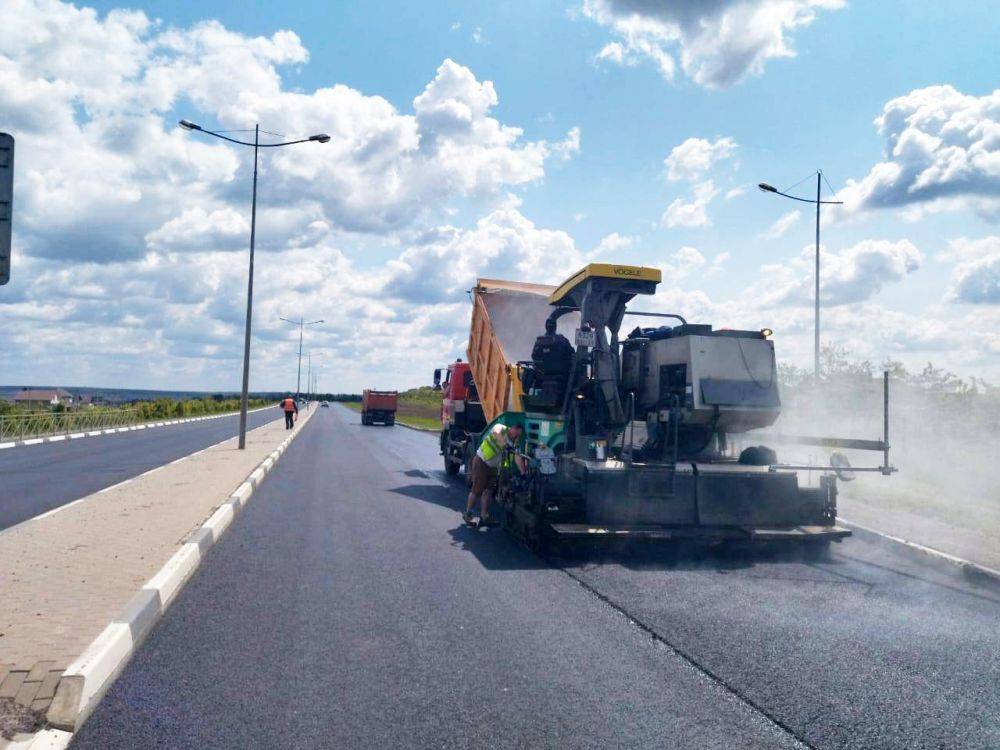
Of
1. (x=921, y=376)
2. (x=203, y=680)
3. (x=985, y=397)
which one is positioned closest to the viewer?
(x=203, y=680)

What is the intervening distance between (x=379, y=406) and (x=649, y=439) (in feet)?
150

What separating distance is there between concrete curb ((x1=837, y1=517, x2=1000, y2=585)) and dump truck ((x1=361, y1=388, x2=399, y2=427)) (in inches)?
1783

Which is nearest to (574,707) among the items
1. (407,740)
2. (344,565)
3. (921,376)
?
(407,740)

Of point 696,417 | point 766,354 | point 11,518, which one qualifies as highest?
point 766,354

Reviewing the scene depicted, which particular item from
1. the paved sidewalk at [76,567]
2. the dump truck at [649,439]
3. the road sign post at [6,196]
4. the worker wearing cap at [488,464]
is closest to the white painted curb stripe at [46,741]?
the paved sidewalk at [76,567]

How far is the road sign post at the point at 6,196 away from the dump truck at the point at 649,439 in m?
5.66

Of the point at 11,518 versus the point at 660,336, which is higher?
the point at 660,336

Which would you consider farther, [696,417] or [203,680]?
[696,417]

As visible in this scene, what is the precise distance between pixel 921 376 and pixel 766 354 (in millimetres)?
14345

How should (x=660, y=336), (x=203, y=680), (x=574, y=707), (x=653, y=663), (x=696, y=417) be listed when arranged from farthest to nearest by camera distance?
(x=660, y=336) < (x=696, y=417) < (x=653, y=663) < (x=203, y=680) < (x=574, y=707)

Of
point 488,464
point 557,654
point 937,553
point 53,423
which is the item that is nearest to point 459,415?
point 488,464

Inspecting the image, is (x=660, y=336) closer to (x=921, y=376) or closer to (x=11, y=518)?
(x=11, y=518)

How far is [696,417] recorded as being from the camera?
9.64 metres

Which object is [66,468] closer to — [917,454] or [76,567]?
[76,567]
